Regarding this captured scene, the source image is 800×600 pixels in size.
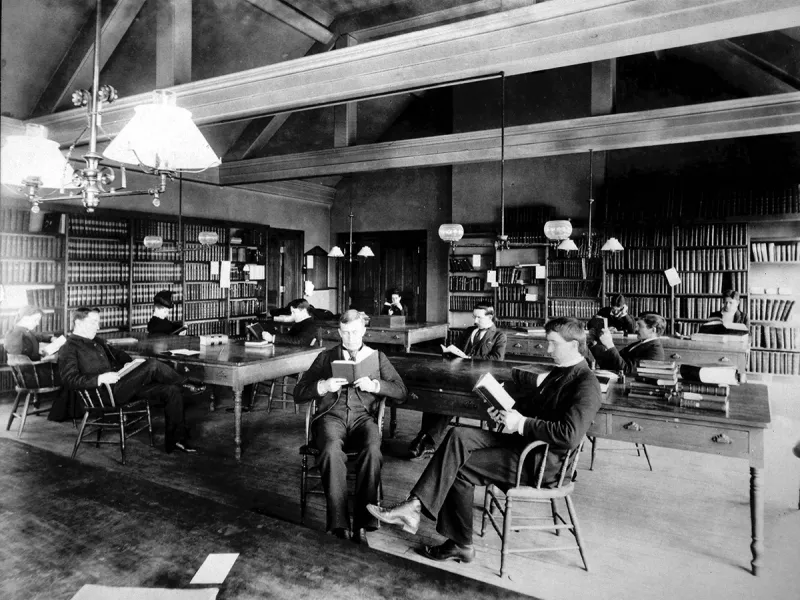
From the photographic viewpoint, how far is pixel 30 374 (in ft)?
16.9

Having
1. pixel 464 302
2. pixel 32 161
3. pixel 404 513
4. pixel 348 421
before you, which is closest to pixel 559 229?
pixel 348 421

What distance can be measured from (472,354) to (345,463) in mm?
2456

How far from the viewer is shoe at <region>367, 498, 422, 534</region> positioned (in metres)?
2.91

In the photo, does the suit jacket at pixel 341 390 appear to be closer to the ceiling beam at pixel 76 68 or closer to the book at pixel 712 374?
the book at pixel 712 374

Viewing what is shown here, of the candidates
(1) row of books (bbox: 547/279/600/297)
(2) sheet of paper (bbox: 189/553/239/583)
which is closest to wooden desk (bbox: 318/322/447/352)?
(1) row of books (bbox: 547/279/600/297)

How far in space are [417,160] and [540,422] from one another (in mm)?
5048

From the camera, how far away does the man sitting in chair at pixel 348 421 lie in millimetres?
3090

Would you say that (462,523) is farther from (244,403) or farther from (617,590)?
(244,403)

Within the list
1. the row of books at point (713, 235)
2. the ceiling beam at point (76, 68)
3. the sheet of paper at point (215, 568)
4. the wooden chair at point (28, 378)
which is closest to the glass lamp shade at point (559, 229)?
the row of books at point (713, 235)

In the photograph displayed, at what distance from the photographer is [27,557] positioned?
140 centimetres

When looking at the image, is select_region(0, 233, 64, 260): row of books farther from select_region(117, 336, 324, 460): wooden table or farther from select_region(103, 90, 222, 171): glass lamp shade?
select_region(103, 90, 222, 171): glass lamp shade

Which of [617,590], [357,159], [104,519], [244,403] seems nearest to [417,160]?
[357,159]

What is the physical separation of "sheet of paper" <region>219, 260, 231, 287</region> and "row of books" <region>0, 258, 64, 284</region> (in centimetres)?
257

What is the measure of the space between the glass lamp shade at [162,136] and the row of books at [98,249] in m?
5.06
